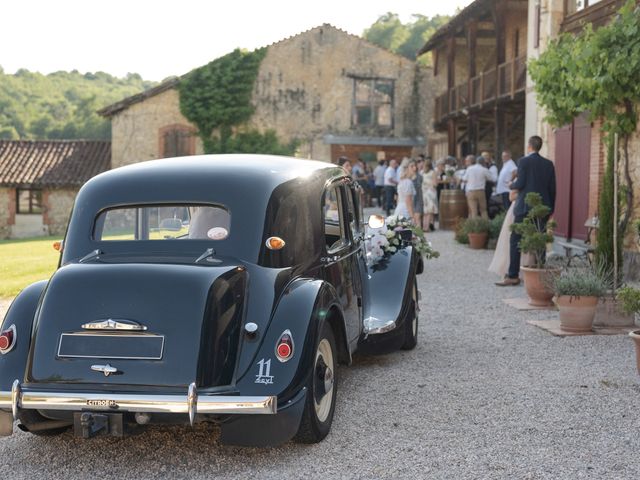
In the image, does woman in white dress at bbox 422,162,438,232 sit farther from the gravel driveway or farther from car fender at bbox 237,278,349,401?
car fender at bbox 237,278,349,401

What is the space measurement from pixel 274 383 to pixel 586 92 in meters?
8.05

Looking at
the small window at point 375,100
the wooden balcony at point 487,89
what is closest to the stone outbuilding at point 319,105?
the small window at point 375,100

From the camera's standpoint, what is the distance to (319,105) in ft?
116

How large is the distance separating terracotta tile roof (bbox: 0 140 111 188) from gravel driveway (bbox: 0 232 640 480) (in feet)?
104

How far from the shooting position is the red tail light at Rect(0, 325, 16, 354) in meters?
4.44

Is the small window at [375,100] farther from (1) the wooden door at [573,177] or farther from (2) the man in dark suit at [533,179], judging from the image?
(2) the man in dark suit at [533,179]

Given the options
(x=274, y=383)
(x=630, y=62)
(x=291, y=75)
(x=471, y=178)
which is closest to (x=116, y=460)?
(x=274, y=383)

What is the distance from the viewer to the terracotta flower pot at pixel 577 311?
7.89 m

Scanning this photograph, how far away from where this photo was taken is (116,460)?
14.7 feet

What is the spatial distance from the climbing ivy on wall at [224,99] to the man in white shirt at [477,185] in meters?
17.2

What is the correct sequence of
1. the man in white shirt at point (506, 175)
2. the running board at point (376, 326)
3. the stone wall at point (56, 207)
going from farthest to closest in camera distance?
1. the stone wall at point (56, 207)
2. the man in white shirt at point (506, 175)
3. the running board at point (376, 326)

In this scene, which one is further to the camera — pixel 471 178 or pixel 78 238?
pixel 471 178

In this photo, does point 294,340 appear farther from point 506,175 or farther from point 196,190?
point 506,175

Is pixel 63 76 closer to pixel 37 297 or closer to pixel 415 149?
pixel 415 149
